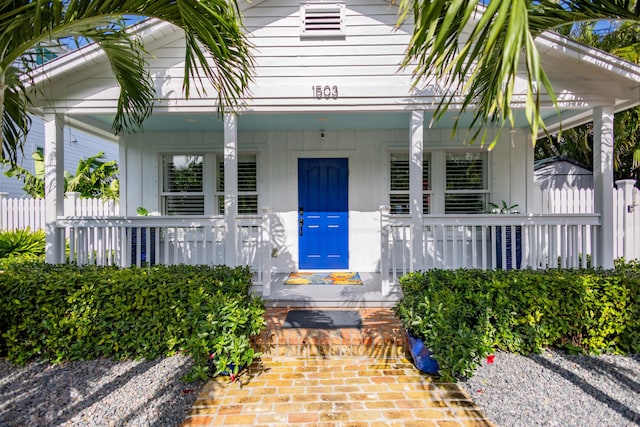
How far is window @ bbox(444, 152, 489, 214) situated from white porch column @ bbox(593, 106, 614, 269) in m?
2.19

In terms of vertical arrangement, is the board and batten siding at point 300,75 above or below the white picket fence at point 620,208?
above

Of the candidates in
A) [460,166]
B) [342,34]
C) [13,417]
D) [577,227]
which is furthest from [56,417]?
[460,166]

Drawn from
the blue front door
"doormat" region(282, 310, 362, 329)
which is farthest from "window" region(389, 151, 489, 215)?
"doormat" region(282, 310, 362, 329)

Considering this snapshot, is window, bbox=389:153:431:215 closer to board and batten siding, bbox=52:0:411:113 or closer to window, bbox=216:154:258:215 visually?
board and batten siding, bbox=52:0:411:113

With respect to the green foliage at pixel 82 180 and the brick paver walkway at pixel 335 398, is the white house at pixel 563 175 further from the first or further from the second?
the green foliage at pixel 82 180

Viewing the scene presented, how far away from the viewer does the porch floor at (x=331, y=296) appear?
16.0 feet

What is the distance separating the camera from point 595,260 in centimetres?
516

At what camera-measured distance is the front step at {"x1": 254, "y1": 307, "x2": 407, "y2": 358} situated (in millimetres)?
3723

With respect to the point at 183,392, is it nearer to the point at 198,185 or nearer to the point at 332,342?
the point at 332,342

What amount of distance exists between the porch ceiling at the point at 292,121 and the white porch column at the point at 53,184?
689 millimetres

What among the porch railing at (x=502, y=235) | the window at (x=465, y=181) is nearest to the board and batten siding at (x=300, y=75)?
the porch railing at (x=502, y=235)

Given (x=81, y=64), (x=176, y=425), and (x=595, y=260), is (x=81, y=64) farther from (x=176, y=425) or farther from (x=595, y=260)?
(x=595, y=260)

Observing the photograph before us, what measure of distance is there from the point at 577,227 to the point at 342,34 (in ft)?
14.2

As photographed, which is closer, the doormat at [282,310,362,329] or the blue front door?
the doormat at [282,310,362,329]
